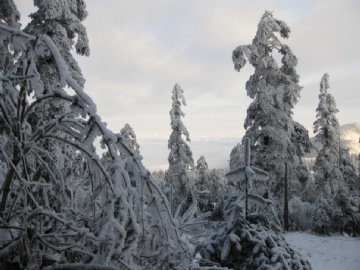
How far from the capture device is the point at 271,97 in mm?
20500

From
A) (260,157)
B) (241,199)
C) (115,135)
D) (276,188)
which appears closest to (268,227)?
(241,199)

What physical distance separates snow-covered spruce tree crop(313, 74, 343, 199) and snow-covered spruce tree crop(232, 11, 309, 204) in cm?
1145

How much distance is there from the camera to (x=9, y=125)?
5.46ft

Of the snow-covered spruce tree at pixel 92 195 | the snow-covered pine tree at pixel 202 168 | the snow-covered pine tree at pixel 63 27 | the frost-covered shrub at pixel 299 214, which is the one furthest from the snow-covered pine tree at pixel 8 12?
the snow-covered pine tree at pixel 202 168

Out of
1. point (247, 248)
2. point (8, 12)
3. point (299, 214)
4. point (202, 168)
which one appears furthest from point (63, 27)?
point (202, 168)

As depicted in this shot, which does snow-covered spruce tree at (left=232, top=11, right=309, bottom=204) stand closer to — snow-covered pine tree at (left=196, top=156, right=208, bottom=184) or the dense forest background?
the dense forest background

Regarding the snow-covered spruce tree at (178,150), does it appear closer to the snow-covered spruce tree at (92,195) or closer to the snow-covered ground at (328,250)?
the snow-covered ground at (328,250)

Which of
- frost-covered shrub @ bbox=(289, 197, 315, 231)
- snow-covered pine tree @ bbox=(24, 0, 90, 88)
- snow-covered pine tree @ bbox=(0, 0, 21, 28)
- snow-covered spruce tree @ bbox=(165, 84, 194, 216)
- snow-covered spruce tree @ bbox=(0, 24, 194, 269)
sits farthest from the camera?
snow-covered spruce tree @ bbox=(165, 84, 194, 216)

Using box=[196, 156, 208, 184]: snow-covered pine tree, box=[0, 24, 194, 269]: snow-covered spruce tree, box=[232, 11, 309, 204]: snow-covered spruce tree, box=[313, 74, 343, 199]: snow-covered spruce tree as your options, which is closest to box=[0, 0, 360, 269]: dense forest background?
box=[0, 24, 194, 269]: snow-covered spruce tree

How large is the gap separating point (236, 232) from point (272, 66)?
700 inches

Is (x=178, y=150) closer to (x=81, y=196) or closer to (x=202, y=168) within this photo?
(x=202, y=168)

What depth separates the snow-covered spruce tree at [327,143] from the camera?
103ft

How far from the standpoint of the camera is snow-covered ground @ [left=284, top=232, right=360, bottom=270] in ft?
54.5

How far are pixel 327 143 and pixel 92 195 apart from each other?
33751mm
